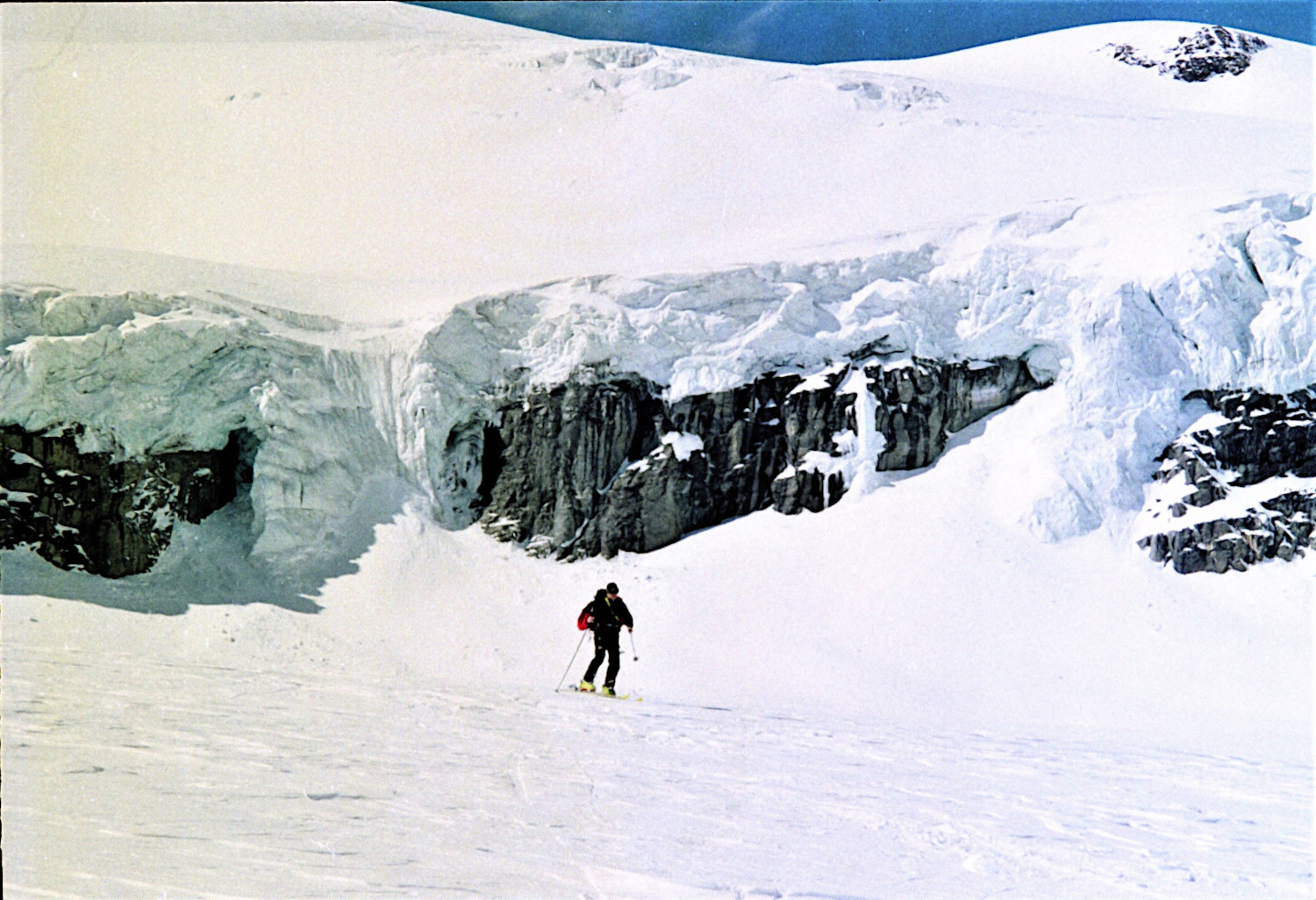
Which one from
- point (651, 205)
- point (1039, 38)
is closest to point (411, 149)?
point (651, 205)

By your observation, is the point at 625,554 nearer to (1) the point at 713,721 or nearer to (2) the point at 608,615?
(2) the point at 608,615

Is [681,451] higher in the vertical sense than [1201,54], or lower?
lower

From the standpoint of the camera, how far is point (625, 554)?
58.5 feet

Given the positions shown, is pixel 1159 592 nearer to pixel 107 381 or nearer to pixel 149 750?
pixel 149 750

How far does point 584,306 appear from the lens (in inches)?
749

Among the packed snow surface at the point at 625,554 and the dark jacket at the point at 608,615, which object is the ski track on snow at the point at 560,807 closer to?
the packed snow surface at the point at 625,554

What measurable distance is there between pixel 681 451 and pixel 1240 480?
10027mm

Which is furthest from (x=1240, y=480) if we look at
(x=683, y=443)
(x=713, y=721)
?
(x=713, y=721)

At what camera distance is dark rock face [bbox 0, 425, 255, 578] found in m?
14.6

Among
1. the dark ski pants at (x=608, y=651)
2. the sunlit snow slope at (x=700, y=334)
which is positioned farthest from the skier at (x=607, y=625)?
the sunlit snow slope at (x=700, y=334)

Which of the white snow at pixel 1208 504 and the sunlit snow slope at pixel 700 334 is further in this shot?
the white snow at pixel 1208 504

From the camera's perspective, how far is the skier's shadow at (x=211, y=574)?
46.2ft

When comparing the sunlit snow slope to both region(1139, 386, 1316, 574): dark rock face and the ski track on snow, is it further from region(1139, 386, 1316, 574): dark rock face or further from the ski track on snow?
the ski track on snow

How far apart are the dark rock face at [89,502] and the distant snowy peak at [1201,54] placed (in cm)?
4443
